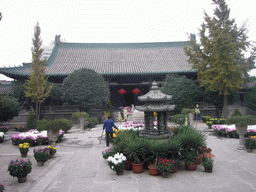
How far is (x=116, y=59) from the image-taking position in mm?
22234

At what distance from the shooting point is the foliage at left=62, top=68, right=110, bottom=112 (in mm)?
15188

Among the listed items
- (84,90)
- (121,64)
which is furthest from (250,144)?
(121,64)

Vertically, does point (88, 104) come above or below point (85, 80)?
below

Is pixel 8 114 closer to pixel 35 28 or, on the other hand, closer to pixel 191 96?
pixel 35 28

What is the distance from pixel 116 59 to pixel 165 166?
61.7ft

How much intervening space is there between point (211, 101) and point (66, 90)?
12936 mm

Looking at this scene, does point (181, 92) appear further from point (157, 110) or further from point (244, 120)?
point (157, 110)

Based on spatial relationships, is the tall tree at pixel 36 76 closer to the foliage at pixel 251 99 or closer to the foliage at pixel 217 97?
the foliage at pixel 217 97

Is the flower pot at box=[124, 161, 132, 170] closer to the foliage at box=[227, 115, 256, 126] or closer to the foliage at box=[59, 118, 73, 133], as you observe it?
the foliage at box=[59, 118, 73, 133]

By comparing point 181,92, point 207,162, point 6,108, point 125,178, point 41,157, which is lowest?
point 125,178

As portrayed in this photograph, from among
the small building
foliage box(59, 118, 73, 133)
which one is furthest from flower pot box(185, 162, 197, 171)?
the small building

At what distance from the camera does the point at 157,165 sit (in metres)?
4.84

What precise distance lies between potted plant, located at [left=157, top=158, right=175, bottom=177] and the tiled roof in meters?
14.4

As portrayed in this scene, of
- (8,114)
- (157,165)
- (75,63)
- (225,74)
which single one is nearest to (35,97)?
(8,114)
